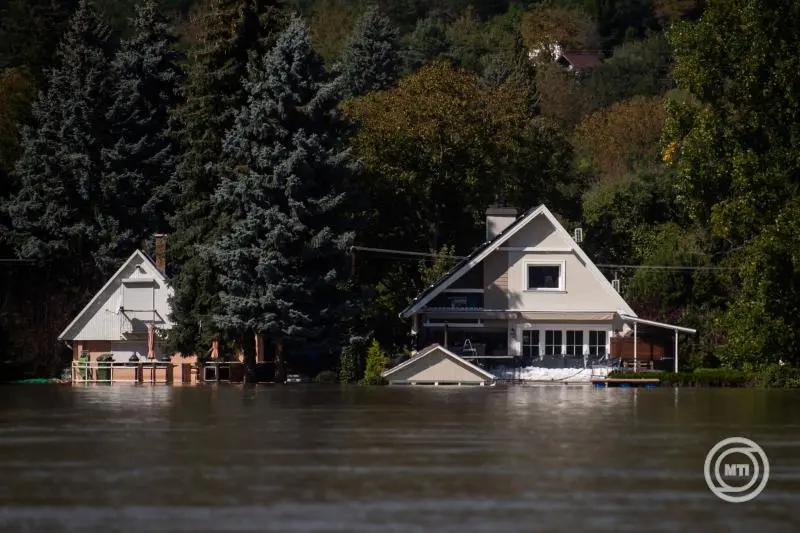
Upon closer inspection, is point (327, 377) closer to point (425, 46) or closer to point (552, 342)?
point (552, 342)

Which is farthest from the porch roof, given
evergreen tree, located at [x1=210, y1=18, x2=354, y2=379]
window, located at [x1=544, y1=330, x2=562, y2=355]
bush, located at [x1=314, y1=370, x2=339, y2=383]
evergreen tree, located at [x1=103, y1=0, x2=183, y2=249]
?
evergreen tree, located at [x1=103, y1=0, x2=183, y2=249]

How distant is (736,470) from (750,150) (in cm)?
2885

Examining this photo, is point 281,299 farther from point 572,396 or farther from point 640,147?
point 640,147

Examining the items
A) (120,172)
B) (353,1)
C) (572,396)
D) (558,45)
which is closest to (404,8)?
(353,1)

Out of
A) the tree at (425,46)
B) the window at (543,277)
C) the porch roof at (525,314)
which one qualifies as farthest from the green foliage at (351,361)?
the tree at (425,46)

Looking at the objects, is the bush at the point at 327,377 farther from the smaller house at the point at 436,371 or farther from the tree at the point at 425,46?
the tree at the point at 425,46

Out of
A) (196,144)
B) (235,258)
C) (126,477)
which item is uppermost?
(196,144)

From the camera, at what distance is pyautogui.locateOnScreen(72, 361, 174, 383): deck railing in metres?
68.1

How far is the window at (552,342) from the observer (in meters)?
67.4

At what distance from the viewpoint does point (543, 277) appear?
222 ft

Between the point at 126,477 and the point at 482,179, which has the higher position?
the point at 482,179

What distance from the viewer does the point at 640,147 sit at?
339 feet

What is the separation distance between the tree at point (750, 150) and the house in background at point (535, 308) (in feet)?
33.2

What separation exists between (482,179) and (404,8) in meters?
102
